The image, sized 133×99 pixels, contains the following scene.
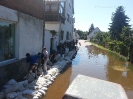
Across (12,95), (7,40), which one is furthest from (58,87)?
(7,40)

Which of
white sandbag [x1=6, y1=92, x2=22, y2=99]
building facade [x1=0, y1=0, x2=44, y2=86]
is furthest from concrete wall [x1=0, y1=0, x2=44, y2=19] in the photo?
white sandbag [x1=6, y1=92, x2=22, y2=99]

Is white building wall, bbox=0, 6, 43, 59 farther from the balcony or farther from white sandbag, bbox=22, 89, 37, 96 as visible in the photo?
the balcony

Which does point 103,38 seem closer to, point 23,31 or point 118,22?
point 118,22

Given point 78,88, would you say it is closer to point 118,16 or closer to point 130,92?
point 130,92

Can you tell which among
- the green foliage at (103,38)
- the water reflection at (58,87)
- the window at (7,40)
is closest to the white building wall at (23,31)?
the window at (7,40)

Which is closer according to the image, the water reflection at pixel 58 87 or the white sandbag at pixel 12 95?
the white sandbag at pixel 12 95

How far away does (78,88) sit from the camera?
2342 millimetres

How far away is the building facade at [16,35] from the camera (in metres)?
6.81

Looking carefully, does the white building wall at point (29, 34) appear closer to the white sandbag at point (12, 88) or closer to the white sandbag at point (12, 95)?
the white sandbag at point (12, 88)

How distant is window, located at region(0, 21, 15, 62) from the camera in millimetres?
6943

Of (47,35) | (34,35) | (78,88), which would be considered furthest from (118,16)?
(78,88)

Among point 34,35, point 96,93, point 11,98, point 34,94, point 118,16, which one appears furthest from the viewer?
point 118,16

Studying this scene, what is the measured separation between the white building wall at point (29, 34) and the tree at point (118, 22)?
3133 cm

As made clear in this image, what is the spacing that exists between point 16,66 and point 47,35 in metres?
6.00
